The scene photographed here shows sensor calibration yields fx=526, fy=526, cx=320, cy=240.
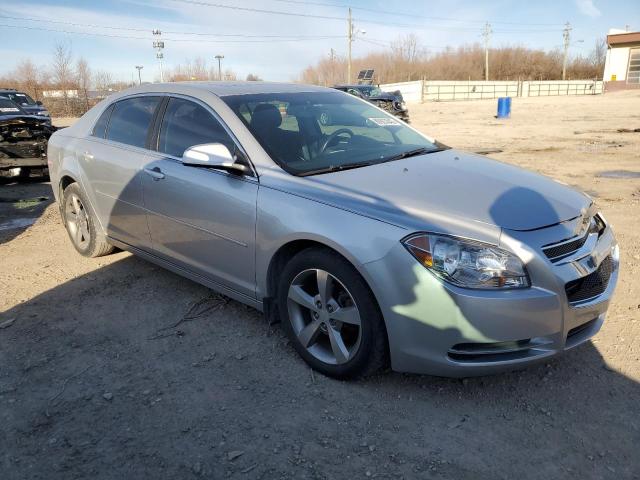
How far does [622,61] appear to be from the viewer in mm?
54500

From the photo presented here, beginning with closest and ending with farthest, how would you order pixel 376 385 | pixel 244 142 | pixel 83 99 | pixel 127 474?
pixel 127 474, pixel 376 385, pixel 244 142, pixel 83 99

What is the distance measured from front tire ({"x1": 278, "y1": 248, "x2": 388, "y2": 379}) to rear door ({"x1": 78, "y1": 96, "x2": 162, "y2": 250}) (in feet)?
5.25

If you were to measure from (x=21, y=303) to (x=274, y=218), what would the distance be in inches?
97.7

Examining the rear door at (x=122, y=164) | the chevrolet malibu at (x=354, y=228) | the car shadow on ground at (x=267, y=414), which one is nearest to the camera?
the car shadow on ground at (x=267, y=414)

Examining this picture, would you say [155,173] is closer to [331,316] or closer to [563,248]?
[331,316]

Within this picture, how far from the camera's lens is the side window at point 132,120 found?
13.5 ft

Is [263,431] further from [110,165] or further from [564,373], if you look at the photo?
[110,165]

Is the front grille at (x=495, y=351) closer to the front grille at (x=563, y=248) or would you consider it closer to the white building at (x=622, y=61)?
the front grille at (x=563, y=248)

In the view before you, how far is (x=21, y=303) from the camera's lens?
417 centimetres

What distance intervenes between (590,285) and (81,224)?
4.40m

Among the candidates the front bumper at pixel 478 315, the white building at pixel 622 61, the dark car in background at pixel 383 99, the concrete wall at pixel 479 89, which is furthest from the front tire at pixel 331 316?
the white building at pixel 622 61

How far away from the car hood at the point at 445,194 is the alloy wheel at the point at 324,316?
1.53ft

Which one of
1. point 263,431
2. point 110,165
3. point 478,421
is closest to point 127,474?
point 263,431

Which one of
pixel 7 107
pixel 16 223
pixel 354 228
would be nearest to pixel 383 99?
pixel 7 107
